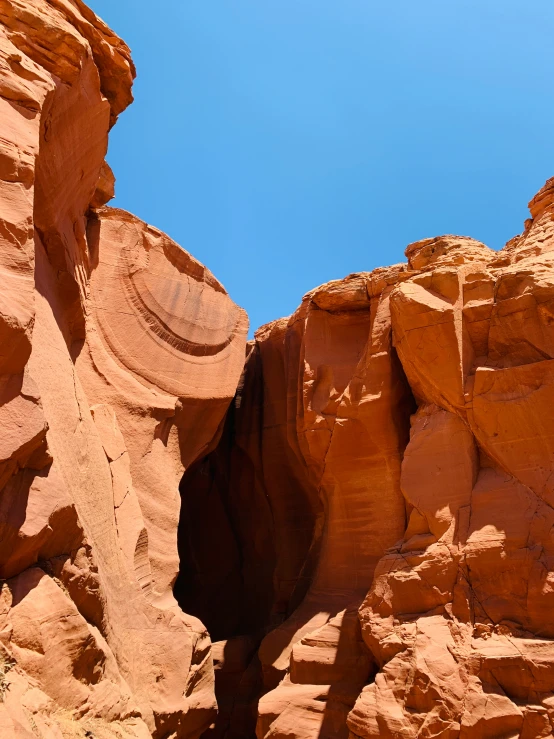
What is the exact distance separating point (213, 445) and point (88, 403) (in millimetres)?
3719

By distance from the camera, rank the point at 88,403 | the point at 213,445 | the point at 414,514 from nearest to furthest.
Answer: the point at 88,403 → the point at 414,514 → the point at 213,445

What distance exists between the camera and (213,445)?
1232 centimetres

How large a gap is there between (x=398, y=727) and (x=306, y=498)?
6464 millimetres

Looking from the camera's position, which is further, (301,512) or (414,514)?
(301,512)

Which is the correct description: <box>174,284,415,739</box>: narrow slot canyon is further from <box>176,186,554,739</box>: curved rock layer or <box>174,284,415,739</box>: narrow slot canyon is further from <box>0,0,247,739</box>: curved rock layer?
<box>0,0,247,739</box>: curved rock layer

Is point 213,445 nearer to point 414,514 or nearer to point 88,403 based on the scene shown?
point 88,403

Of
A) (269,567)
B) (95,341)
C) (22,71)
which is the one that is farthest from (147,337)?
(269,567)

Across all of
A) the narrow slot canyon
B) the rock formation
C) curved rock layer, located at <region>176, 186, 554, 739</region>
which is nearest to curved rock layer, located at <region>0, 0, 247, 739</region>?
the rock formation

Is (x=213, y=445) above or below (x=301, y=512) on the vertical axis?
above

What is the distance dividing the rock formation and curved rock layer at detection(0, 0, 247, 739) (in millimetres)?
32

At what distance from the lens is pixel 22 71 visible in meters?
6.38

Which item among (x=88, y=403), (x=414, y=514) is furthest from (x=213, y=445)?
(x=414, y=514)

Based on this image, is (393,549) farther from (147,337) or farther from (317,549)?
(147,337)

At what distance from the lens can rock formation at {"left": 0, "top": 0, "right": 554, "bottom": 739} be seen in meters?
5.86
